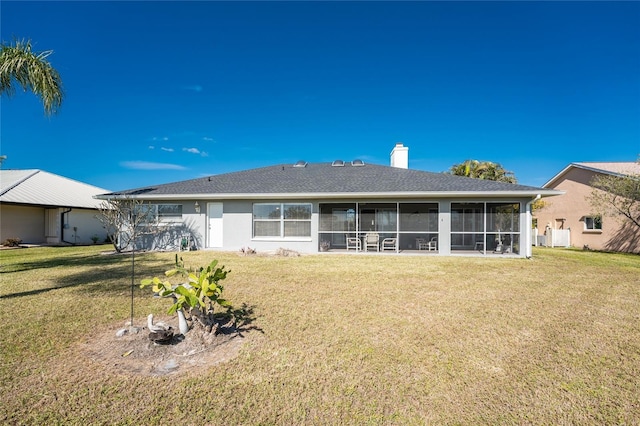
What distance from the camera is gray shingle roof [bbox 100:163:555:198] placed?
11.6 meters

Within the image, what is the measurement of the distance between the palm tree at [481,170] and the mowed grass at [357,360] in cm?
1840

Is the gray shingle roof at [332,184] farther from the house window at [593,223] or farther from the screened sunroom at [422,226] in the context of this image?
the house window at [593,223]

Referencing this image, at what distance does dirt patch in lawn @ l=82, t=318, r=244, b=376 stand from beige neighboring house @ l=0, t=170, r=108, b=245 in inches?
683

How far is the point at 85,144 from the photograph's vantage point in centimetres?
2072

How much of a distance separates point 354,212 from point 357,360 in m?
10.1

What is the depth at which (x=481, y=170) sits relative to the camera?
23734 millimetres

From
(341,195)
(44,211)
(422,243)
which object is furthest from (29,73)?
(44,211)

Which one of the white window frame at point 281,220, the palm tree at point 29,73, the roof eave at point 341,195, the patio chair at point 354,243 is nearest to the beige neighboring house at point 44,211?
the roof eave at point 341,195

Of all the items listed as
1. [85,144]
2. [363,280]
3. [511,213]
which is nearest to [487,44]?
[511,213]

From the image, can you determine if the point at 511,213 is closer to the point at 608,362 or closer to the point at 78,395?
the point at 608,362

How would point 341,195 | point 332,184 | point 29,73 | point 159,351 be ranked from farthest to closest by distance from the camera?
point 332,184, point 341,195, point 29,73, point 159,351

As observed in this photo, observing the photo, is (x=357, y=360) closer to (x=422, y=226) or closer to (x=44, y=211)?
(x=422, y=226)

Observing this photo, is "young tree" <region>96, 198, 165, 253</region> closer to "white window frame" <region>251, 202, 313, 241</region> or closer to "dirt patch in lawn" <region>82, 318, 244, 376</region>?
"white window frame" <region>251, 202, 313, 241</region>

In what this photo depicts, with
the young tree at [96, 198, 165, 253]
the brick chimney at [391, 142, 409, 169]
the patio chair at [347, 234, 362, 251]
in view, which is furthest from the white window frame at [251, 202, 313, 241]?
the brick chimney at [391, 142, 409, 169]
